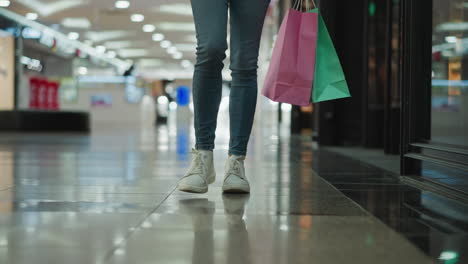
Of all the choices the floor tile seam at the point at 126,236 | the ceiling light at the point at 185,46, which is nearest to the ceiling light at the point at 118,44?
the ceiling light at the point at 185,46

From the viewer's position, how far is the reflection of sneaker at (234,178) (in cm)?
294

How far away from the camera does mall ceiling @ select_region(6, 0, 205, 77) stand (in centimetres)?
1784

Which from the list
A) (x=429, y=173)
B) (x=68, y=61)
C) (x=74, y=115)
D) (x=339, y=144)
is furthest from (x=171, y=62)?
(x=429, y=173)

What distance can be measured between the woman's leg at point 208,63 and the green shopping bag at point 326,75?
0.44 meters

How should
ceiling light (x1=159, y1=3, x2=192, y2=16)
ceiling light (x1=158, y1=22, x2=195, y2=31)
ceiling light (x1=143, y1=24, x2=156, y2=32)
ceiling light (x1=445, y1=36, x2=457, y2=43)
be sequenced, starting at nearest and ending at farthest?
ceiling light (x1=445, y1=36, x2=457, y2=43), ceiling light (x1=159, y1=3, x2=192, y2=16), ceiling light (x1=158, y1=22, x2=195, y2=31), ceiling light (x1=143, y1=24, x2=156, y2=32)

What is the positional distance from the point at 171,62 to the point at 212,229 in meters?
37.6

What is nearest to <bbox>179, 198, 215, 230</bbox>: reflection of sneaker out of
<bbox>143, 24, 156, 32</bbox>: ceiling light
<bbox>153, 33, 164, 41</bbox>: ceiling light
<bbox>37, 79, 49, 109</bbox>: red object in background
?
<bbox>37, 79, 49, 109</bbox>: red object in background

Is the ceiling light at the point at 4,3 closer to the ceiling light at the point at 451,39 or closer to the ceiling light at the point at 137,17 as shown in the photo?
the ceiling light at the point at 137,17

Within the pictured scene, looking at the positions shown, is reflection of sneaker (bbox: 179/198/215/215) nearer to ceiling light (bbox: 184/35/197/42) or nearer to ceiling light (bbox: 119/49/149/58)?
ceiling light (bbox: 184/35/197/42)

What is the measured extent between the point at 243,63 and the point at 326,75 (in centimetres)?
39

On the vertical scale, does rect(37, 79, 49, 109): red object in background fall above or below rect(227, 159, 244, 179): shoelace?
above

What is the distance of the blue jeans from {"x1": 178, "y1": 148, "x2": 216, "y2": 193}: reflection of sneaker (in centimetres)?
5

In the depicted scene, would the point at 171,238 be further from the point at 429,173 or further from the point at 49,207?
the point at 429,173

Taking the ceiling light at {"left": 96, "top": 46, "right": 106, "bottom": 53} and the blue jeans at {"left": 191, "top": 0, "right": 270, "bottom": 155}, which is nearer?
the blue jeans at {"left": 191, "top": 0, "right": 270, "bottom": 155}
